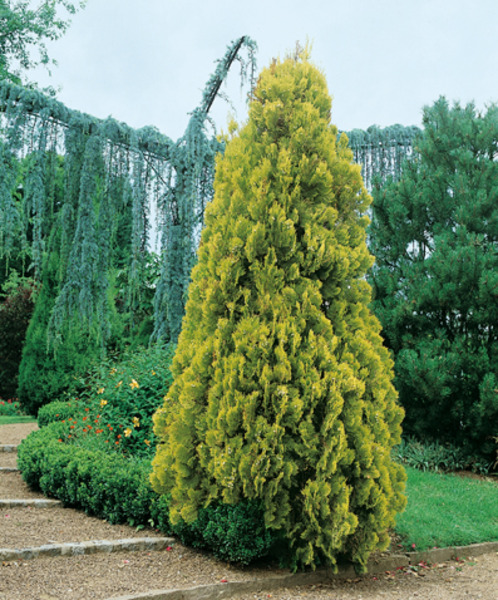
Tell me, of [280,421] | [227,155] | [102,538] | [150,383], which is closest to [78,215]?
[150,383]

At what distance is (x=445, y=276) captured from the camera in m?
7.86

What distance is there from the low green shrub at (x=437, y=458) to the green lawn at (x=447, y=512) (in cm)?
30

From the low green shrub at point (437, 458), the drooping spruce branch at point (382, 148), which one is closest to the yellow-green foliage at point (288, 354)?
the low green shrub at point (437, 458)

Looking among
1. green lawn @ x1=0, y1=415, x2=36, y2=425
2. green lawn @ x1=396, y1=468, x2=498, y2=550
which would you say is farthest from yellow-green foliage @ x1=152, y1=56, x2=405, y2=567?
green lawn @ x1=0, y1=415, x2=36, y2=425

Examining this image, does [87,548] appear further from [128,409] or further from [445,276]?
[445,276]

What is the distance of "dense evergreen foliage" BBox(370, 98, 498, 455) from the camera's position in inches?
303

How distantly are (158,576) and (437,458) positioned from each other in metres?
5.17

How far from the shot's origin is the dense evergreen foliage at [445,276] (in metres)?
7.70

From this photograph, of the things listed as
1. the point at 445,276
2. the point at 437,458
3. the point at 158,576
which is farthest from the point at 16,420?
the point at 158,576

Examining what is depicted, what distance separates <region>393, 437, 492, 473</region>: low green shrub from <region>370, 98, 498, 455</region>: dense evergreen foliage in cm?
17

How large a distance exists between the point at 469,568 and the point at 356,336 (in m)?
2.18

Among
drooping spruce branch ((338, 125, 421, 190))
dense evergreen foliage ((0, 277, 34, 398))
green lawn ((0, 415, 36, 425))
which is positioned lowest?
green lawn ((0, 415, 36, 425))

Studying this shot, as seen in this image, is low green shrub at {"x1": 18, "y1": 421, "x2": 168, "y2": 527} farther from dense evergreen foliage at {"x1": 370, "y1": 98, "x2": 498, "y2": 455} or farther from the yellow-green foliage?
dense evergreen foliage at {"x1": 370, "y1": 98, "x2": 498, "y2": 455}

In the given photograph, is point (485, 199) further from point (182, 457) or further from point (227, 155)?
point (182, 457)
